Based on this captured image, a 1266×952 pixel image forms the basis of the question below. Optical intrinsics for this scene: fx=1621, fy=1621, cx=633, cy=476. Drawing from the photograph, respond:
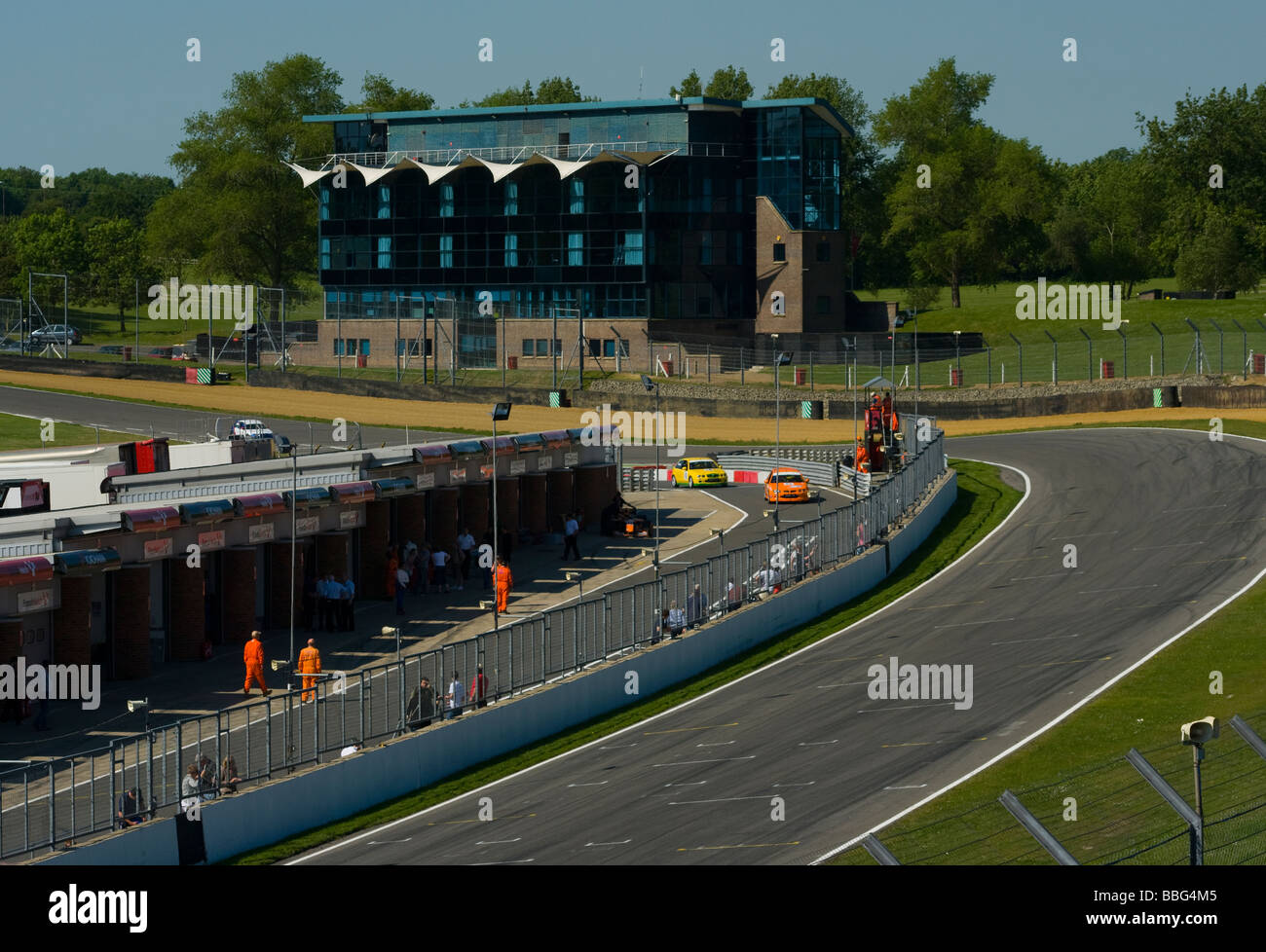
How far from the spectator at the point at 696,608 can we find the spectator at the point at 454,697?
8.11 m

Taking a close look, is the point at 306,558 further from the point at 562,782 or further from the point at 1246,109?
the point at 1246,109

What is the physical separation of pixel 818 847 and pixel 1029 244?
105463mm

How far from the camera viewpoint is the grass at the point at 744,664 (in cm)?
2370

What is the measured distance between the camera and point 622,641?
32125mm

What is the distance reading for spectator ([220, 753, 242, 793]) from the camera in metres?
22.2

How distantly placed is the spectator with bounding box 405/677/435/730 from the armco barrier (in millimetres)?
323

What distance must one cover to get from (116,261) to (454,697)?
408 ft

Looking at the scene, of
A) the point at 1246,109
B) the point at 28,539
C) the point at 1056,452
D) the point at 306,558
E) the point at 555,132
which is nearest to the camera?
the point at 28,539

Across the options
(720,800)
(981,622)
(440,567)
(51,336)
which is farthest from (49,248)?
(720,800)

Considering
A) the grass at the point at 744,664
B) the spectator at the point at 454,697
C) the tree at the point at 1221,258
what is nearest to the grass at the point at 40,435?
the grass at the point at 744,664

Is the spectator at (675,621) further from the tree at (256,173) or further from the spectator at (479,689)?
the tree at (256,173)

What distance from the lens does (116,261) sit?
466 feet

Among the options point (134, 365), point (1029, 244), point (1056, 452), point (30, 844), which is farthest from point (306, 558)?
point (1029, 244)

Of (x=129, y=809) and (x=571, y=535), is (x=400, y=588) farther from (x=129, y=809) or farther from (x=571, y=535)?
(x=129, y=809)
